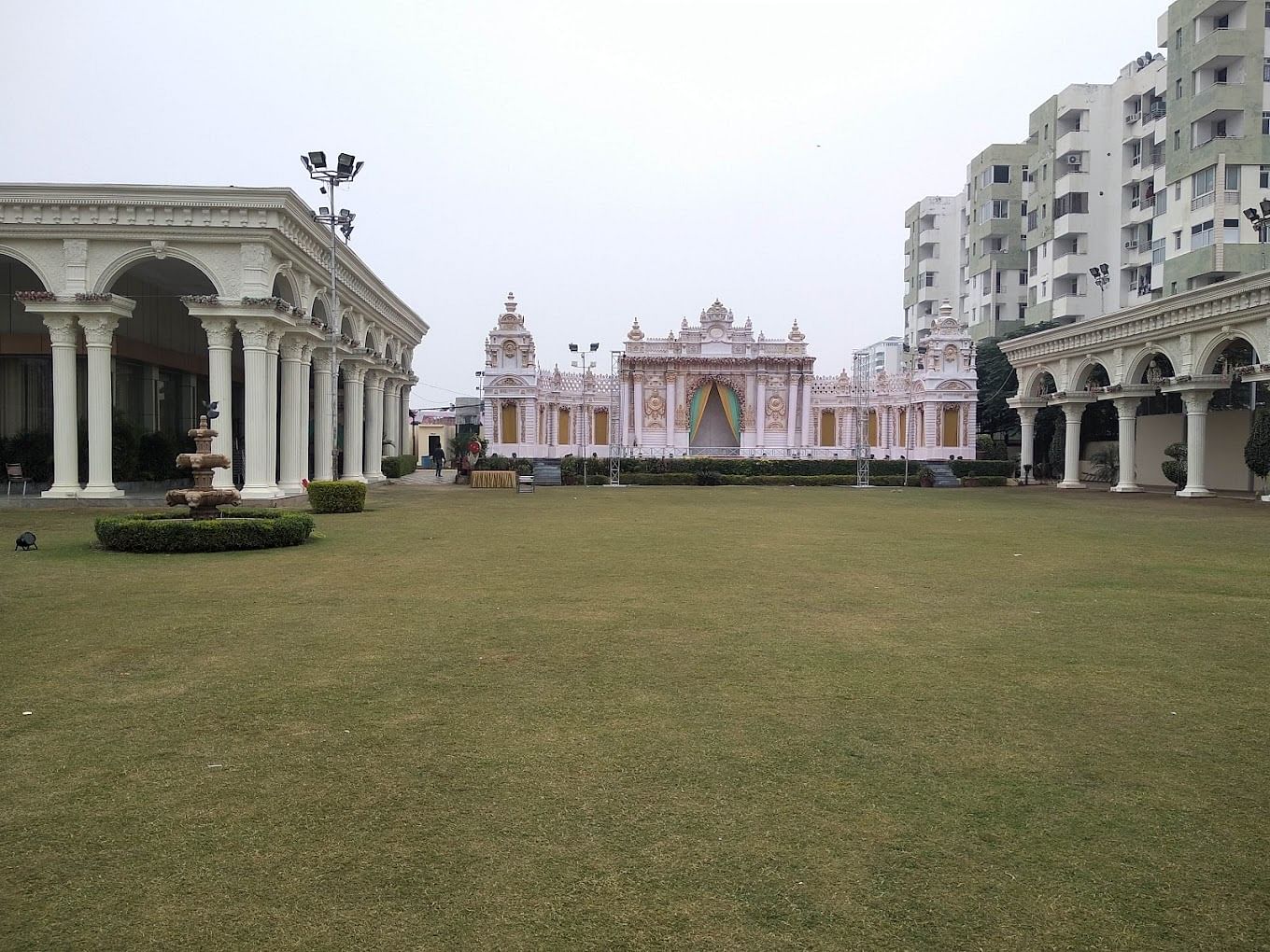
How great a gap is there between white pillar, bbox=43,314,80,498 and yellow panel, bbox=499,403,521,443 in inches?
999

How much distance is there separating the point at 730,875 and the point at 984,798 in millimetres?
1518

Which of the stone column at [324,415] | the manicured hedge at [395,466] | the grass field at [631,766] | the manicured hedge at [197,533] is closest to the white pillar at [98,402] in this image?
the stone column at [324,415]

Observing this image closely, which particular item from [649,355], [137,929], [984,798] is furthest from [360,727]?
[649,355]

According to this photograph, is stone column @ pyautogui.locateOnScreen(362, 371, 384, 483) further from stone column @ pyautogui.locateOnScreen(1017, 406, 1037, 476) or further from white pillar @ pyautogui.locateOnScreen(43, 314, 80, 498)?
stone column @ pyautogui.locateOnScreen(1017, 406, 1037, 476)

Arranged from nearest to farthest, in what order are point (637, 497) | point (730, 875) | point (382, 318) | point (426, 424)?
point (730, 875)
point (637, 497)
point (382, 318)
point (426, 424)

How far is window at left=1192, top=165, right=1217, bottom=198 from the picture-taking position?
37.7 m

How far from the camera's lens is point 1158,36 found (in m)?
43.2

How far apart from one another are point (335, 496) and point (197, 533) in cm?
731

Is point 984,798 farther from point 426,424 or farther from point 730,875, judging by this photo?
point 426,424

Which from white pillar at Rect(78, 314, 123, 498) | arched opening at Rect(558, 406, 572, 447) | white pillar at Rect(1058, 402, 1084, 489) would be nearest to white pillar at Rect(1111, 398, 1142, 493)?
white pillar at Rect(1058, 402, 1084, 489)

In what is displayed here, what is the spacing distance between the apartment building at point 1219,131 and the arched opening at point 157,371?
38942 millimetres

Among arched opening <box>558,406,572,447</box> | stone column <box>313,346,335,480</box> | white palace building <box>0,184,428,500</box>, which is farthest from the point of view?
arched opening <box>558,406,572,447</box>

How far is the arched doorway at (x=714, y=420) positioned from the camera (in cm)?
4897

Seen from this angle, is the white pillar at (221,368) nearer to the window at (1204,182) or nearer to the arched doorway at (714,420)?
the arched doorway at (714,420)
